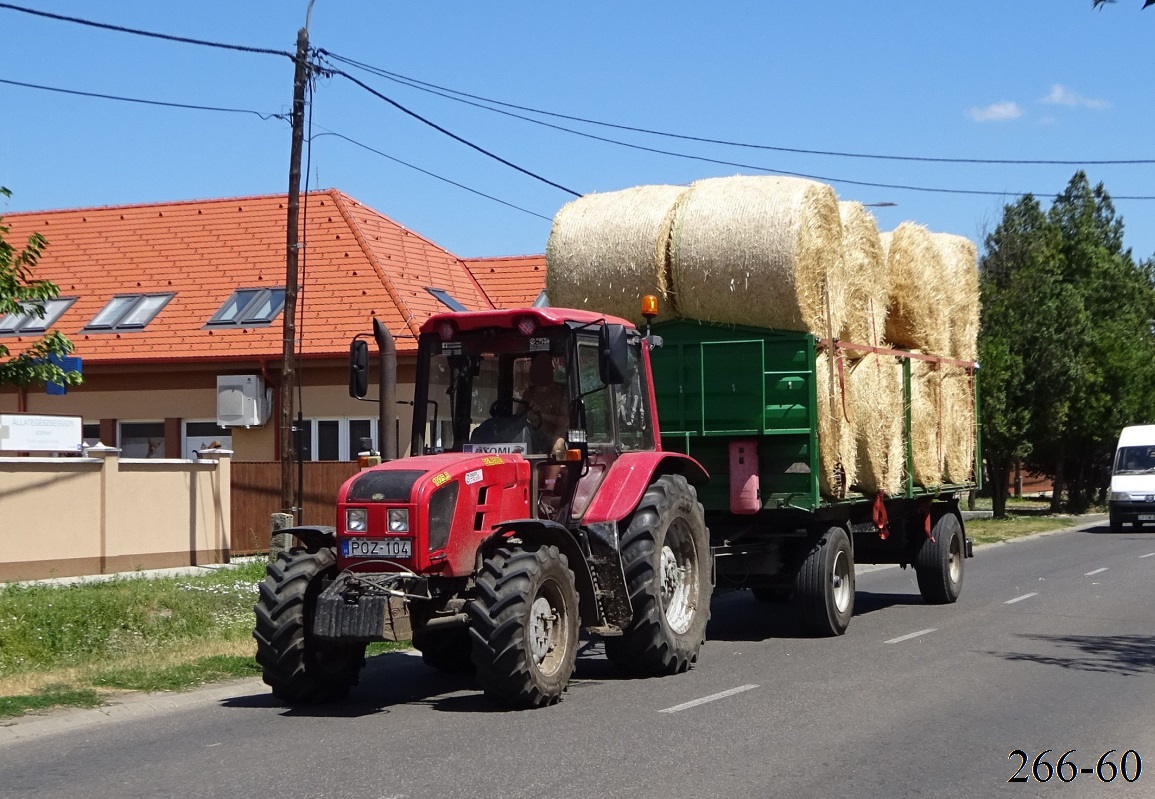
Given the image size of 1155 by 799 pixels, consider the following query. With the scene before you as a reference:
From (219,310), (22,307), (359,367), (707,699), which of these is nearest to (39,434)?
(22,307)

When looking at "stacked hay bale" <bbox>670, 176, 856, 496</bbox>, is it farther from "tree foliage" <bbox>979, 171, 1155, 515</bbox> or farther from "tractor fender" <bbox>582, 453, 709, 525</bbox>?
"tree foliage" <bbox>979, 171, 1155, 515</bbox>

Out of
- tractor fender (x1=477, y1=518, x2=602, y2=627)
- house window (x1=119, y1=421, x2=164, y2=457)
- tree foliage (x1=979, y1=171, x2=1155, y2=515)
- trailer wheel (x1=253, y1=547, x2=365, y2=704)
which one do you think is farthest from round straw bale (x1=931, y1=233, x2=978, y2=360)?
tree foliage (x1=979, y1=171, x2=1155, y2=515)

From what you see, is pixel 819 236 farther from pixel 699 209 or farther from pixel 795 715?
pixel 795 715

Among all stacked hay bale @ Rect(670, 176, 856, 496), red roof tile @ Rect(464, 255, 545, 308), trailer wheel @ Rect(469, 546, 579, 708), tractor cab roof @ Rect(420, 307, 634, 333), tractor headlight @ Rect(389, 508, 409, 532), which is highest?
red roof tile @ Rect(464, 255, 545, 308)

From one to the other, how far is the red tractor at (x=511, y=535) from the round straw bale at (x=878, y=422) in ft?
6.90

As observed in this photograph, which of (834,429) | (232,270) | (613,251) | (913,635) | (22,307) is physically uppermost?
(232,270)

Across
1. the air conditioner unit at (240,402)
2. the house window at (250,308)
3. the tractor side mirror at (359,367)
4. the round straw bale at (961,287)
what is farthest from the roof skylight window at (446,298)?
the tractor side mirror at (359,367)

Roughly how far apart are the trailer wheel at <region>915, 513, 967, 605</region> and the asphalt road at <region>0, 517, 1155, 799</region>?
2705mm

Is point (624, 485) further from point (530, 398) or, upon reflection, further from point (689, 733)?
point (689, 733)

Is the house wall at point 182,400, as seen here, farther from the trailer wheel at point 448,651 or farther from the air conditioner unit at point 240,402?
the trailer wheel at point 448,651

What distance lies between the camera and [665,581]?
1085 centimetres

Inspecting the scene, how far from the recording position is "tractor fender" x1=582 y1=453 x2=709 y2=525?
10.1 meters

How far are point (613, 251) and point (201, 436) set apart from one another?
50.3 ft

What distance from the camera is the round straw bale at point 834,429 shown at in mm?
12422
